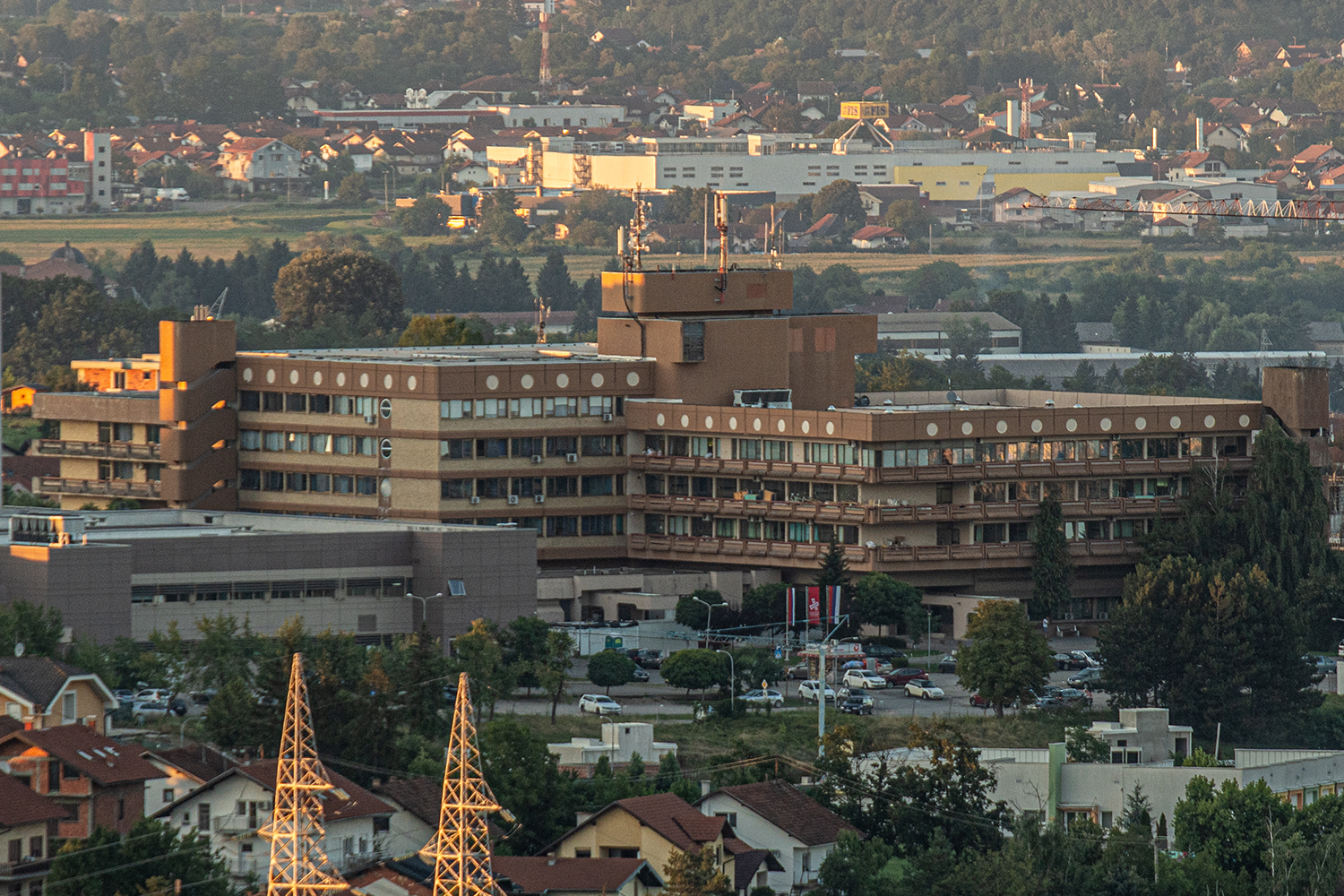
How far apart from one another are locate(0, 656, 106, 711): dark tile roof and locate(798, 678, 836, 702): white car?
29.0m

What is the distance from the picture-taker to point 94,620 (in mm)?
103938

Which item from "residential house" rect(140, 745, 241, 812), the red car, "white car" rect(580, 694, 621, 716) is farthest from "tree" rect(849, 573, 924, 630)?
"residential house" rect(140, 745, 241, 812)

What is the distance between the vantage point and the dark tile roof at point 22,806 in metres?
71.8

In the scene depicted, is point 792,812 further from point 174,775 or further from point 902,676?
point 902,676

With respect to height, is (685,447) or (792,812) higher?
(685,447)

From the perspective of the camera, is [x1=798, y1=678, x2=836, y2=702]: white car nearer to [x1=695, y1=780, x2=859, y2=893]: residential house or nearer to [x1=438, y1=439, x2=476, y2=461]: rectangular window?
[x1=695, y1=780, x2=859, y2=893]: residential house

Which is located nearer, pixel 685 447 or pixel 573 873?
pixel 573 873

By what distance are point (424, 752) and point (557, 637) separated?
801 inches

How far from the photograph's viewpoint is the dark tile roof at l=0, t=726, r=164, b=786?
74.6 meters

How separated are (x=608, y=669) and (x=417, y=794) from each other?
26679 millimetres

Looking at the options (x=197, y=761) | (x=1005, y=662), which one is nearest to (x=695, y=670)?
(x=1005, y=662)

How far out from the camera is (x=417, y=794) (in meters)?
79.2

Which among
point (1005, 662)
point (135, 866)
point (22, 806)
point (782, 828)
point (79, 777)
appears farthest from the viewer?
point (1005, 662)

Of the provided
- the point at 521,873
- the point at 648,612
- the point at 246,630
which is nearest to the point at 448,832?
the point at 521,873
